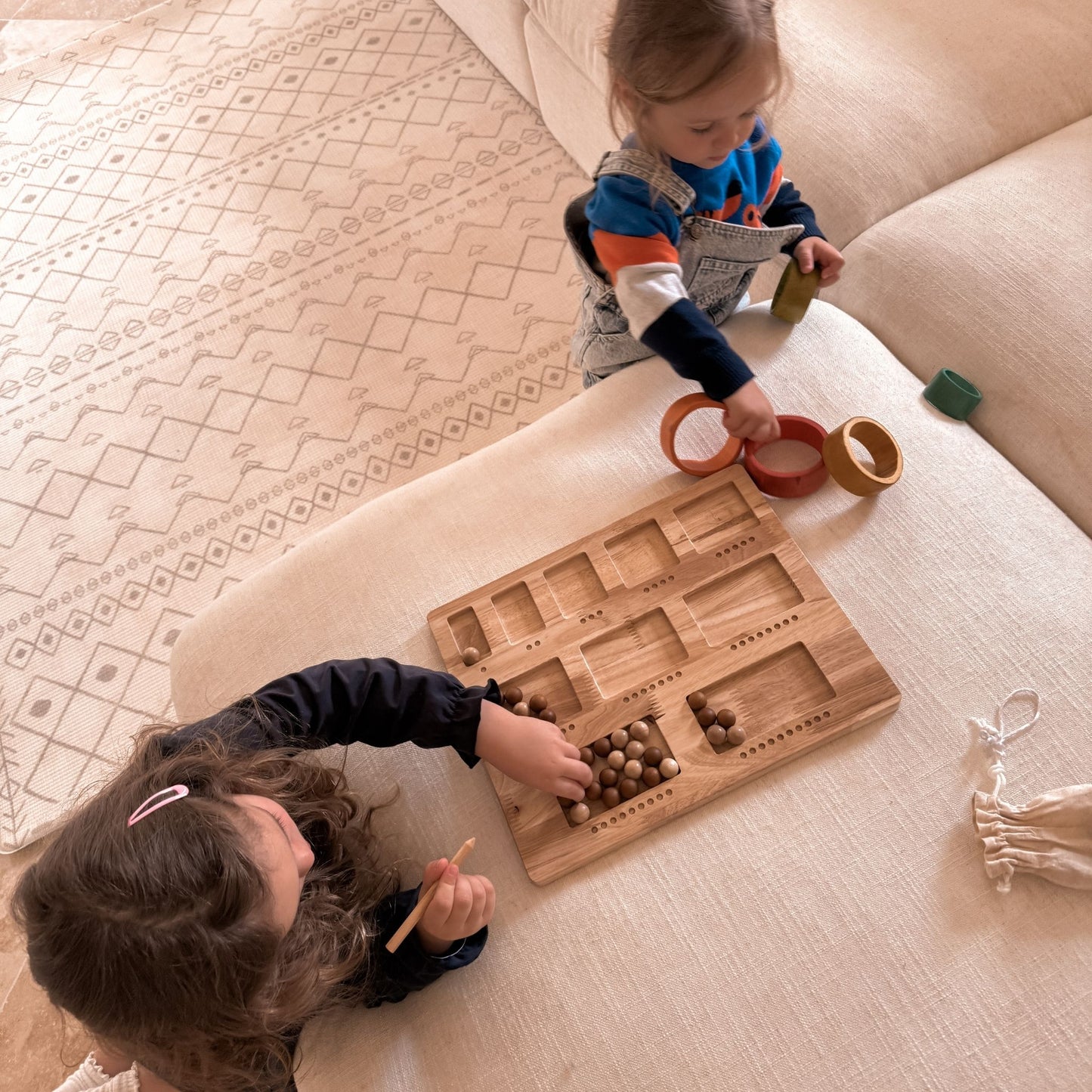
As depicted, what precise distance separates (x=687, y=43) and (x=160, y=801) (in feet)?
2.58

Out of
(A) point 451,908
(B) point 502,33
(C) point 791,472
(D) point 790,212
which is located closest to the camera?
(A) point 451,908

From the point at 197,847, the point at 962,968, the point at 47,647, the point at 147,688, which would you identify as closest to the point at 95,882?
the point at 197,847

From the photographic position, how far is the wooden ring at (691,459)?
2.96 ft

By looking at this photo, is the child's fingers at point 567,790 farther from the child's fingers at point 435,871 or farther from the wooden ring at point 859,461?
the wooden ring at point 859,461

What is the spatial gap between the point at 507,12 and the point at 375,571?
52.2 inches

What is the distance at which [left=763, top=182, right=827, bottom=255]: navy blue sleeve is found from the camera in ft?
3.43

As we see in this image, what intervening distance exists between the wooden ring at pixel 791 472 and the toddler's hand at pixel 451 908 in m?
0.50

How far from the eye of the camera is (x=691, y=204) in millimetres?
909

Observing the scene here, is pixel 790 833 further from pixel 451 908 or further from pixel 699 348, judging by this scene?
pixel 699 348

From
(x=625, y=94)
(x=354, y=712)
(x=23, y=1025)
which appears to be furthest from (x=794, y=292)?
(x=23, y=1025)

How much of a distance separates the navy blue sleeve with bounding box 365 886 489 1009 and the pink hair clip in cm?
23

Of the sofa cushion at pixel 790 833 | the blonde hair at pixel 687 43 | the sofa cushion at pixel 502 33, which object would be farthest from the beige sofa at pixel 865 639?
the sofa cushion at pixel 502 33

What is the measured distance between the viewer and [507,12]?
1690 millimetres

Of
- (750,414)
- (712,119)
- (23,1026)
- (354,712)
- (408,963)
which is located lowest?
(23,1026)
